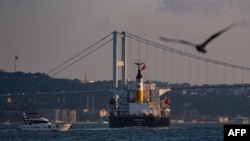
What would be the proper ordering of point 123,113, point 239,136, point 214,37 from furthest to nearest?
point 123,113
point 239,136
point 214,37

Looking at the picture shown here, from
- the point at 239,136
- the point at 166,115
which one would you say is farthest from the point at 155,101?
the point at 239,136

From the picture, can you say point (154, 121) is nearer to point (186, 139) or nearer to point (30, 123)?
point (30, 123)

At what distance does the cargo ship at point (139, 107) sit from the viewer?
13325 cm

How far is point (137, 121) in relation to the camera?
133 metres

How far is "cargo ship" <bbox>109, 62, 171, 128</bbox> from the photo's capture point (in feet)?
437

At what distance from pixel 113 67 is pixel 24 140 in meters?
53.2

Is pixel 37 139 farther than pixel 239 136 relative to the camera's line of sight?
Yes

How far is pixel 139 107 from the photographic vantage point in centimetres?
13488

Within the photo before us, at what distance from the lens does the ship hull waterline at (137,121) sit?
5241 inches

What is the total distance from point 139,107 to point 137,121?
2361mm

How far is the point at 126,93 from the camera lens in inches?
5463

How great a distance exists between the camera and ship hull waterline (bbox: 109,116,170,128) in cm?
13312

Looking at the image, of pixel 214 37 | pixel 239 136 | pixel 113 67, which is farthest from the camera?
pixel 113 67

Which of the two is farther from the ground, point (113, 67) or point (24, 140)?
point (113, 67)
